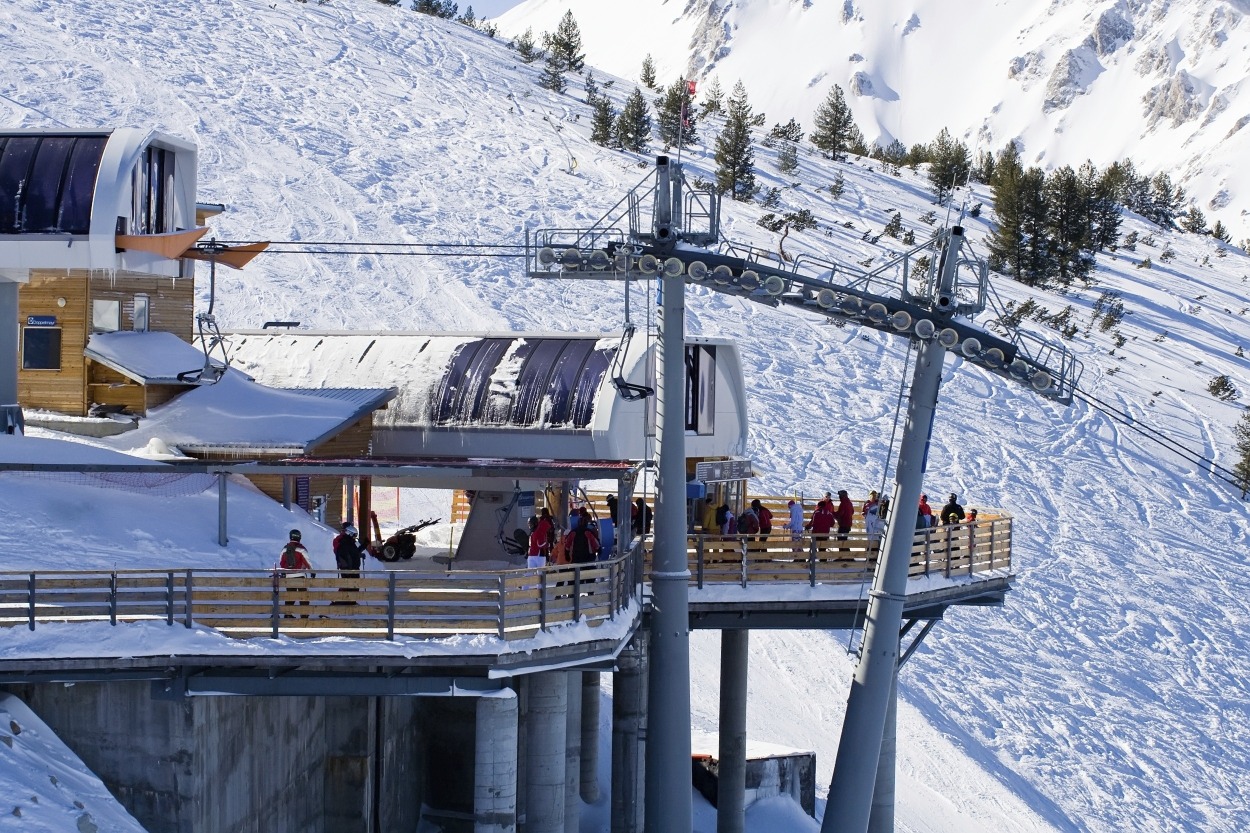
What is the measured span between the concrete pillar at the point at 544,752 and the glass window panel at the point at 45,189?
10.8m

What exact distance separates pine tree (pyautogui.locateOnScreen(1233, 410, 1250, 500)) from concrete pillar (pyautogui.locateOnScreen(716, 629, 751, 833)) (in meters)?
26.1

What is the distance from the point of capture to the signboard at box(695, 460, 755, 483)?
2725 centimetres

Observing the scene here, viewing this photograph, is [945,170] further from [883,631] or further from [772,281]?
[883,631]

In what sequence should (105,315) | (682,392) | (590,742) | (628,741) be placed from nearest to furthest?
1. (682,392)
2. (628,741)
3. (105,315)
4. (590,742)

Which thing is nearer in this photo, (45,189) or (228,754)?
(228,754)

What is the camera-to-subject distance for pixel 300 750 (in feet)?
65.9

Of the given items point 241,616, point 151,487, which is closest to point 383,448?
point 151,487

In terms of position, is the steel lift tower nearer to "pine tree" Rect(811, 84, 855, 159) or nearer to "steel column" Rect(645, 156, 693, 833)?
"steel column" Rect(645, 156, 693, 833)

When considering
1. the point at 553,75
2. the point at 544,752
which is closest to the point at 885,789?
the point at 544,752

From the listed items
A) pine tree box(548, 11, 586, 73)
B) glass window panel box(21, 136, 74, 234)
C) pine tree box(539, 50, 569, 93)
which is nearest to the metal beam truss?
glass window panel box(21, 136, 74, 234)

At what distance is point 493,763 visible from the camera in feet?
60.2

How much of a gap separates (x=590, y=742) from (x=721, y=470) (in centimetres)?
560

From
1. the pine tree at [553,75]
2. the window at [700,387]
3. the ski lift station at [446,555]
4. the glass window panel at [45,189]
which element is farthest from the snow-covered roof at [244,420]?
the pine tree at [553,75]

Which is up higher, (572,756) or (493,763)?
(493,763)
